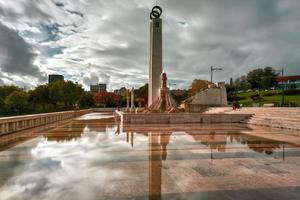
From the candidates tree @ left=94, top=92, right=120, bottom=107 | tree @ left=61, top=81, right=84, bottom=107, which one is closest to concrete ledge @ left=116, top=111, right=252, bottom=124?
tree @ left=61, top=81, right=84, bottom=107

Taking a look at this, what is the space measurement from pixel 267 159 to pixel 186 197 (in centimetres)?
394

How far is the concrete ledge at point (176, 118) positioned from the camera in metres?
20.5

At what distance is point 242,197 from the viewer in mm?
4129


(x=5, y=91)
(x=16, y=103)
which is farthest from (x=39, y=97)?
(x=5, y=91)

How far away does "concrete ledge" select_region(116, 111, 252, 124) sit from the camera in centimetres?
2048

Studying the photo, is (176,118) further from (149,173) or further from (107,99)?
(107,99)

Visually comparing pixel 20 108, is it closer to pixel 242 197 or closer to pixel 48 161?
pixel 48 161

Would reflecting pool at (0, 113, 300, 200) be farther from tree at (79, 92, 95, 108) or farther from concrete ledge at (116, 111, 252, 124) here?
tree at (79, 92, 95, 108)

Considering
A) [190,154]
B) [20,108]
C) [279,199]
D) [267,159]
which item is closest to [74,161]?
[190,154]

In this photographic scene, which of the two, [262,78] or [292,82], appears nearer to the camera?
[262,78]

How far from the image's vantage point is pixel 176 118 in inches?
826

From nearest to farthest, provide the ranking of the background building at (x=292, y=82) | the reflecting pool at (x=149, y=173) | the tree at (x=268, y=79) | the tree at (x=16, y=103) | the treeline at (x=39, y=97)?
the reflecting pool at (x=149, y=173)
the tree at (x=16, y=103)
the treeline at (x=39, y=97)
the tree at (x=268, y=79)
the background building at (x=292, y=82)

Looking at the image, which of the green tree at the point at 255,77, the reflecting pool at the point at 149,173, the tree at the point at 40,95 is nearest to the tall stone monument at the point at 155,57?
the reflecting pool at the point at 149,173

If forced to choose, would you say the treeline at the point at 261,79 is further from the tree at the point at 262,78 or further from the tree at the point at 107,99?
the tree at the point at 107,99
